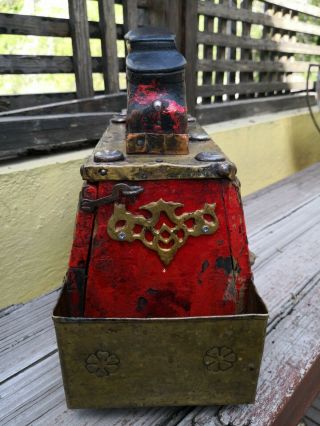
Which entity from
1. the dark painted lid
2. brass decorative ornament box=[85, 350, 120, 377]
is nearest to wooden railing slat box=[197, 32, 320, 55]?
the dark painted lid

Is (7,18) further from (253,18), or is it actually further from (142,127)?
(253,18)

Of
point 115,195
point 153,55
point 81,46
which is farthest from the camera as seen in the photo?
point 81,46

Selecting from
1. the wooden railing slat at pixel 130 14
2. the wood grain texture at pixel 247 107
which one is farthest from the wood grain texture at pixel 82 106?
the wood grain texture at pixel 247 107

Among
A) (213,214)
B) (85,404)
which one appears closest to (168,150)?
(213,214)

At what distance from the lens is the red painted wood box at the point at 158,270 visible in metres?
0.74

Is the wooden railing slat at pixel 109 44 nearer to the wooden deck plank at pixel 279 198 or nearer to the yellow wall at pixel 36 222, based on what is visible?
the yellow wall at pixel 36 222

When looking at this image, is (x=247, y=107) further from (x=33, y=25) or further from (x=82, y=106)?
(x=33, y=25)

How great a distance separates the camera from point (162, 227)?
2.50 feet

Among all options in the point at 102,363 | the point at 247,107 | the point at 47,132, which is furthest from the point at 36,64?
the point at 247,107

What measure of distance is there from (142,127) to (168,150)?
0.07 meters

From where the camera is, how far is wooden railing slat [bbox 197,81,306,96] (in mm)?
2108

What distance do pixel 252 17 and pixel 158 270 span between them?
2011 millimetres

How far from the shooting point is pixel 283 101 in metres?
2.66

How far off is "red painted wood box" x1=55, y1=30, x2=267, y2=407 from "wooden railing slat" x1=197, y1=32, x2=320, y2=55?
1.33 metres
